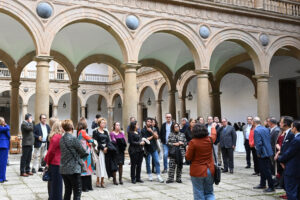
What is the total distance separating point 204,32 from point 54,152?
9.65m

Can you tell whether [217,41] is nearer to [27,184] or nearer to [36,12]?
[36,12]

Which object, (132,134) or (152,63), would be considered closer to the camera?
(132,134)

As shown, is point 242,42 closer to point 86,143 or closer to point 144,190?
point 144,190

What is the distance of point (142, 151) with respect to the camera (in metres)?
7.80

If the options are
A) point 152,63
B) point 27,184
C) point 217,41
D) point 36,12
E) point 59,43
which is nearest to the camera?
point 27,184

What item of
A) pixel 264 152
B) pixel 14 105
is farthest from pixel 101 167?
pixel 14 105

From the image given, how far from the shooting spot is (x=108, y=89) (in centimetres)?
2955

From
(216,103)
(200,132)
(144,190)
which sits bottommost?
(144,190)

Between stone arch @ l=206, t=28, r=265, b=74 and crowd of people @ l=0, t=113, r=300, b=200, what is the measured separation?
14.8ft

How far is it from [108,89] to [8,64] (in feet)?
45.3

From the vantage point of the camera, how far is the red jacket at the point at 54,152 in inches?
204

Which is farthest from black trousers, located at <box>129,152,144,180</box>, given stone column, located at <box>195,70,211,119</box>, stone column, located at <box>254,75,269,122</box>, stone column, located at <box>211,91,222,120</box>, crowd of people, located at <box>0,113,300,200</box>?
stone column, located at <box>211,91,222,120</box>

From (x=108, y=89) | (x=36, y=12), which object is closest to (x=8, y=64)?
(x=36, y=12)

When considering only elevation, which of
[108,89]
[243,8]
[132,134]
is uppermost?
[243,8]
